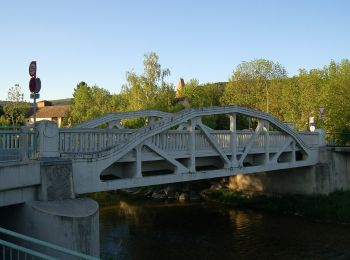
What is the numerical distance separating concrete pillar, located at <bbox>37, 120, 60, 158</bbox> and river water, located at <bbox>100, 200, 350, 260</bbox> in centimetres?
605

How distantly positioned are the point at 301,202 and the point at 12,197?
1982 centimetres

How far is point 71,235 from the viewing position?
9.42 metres

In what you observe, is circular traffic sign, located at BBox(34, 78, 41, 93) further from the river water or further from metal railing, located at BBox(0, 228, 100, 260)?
the river water

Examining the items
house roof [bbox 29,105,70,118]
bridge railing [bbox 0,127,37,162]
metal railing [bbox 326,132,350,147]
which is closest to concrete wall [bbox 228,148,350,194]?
metal railing [bbox 326,132,350,147]

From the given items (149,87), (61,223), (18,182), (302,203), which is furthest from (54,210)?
(149,87)

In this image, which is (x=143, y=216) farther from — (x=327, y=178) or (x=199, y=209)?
(x=327, y=178)

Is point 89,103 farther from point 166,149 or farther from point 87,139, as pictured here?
point 87,139

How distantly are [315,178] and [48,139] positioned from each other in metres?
19.9

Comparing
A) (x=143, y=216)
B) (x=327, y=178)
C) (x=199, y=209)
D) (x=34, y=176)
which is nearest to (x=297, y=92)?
(x=327, y=178)

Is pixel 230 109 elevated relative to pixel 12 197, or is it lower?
elevated

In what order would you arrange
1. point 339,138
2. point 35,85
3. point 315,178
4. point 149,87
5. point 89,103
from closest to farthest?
point 35,85 < point 315,178 < point 339,138 < point 149,87 < point 89,103

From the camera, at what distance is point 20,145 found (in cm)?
1041

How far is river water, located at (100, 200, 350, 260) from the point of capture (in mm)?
17219

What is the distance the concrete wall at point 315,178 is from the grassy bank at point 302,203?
21.9 inches
